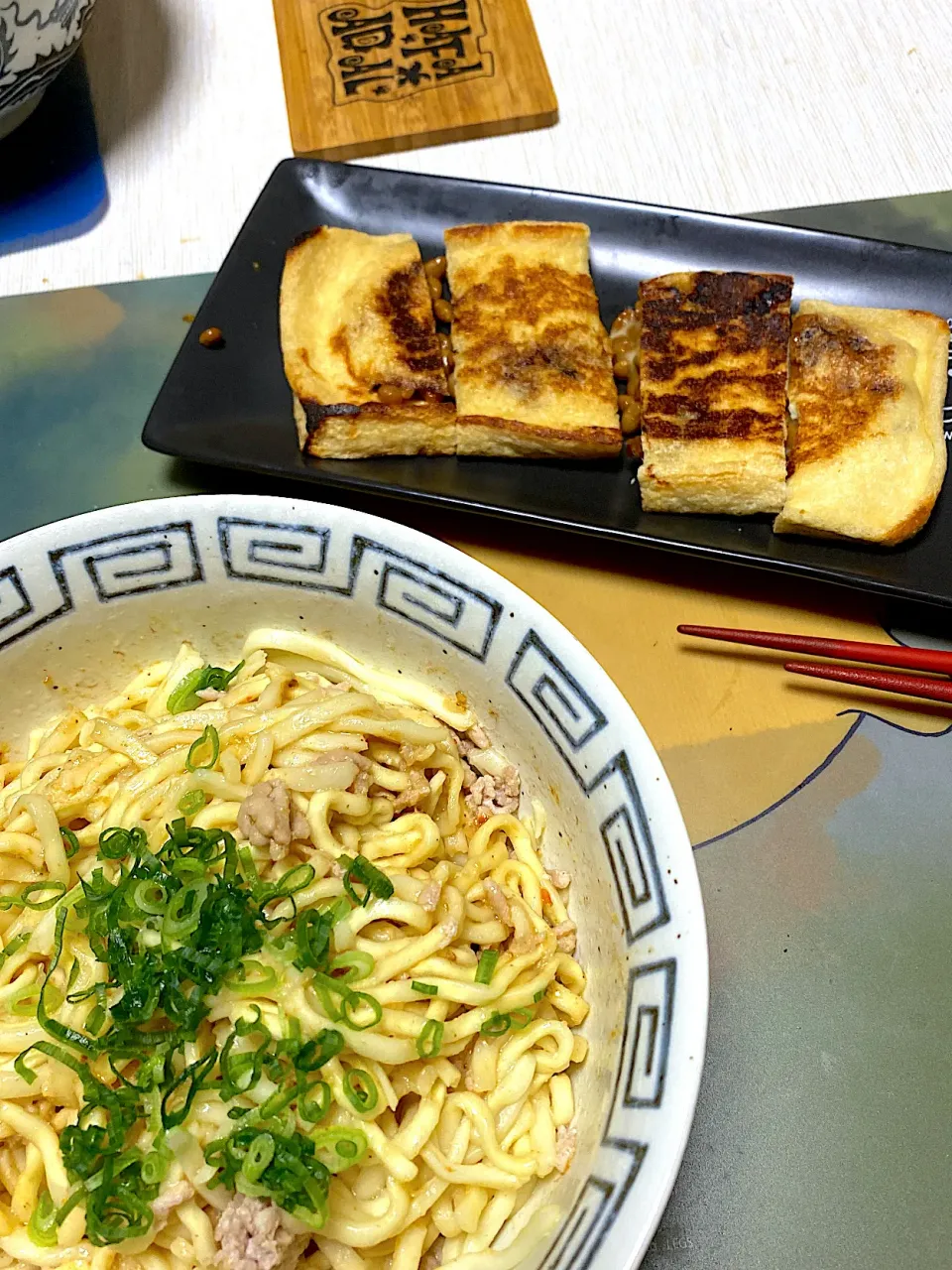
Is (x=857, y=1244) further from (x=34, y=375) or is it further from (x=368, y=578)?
(x=34, y=375)

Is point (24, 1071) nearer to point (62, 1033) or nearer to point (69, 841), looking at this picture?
point (62, 1033)

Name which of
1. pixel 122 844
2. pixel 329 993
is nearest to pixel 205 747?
pixel 122 844

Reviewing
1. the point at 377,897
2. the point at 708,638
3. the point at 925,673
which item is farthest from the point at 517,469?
the point at 377,897

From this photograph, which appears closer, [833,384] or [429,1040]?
[429,1040]

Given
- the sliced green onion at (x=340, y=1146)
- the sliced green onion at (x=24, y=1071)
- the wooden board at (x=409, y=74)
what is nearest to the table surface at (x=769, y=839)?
the sliced green onion at (x=340, y=1146)

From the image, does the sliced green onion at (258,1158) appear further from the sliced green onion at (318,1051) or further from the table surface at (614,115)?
the table surface at (614,115)

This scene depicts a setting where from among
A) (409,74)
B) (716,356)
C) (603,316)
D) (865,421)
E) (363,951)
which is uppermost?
(409,74)
